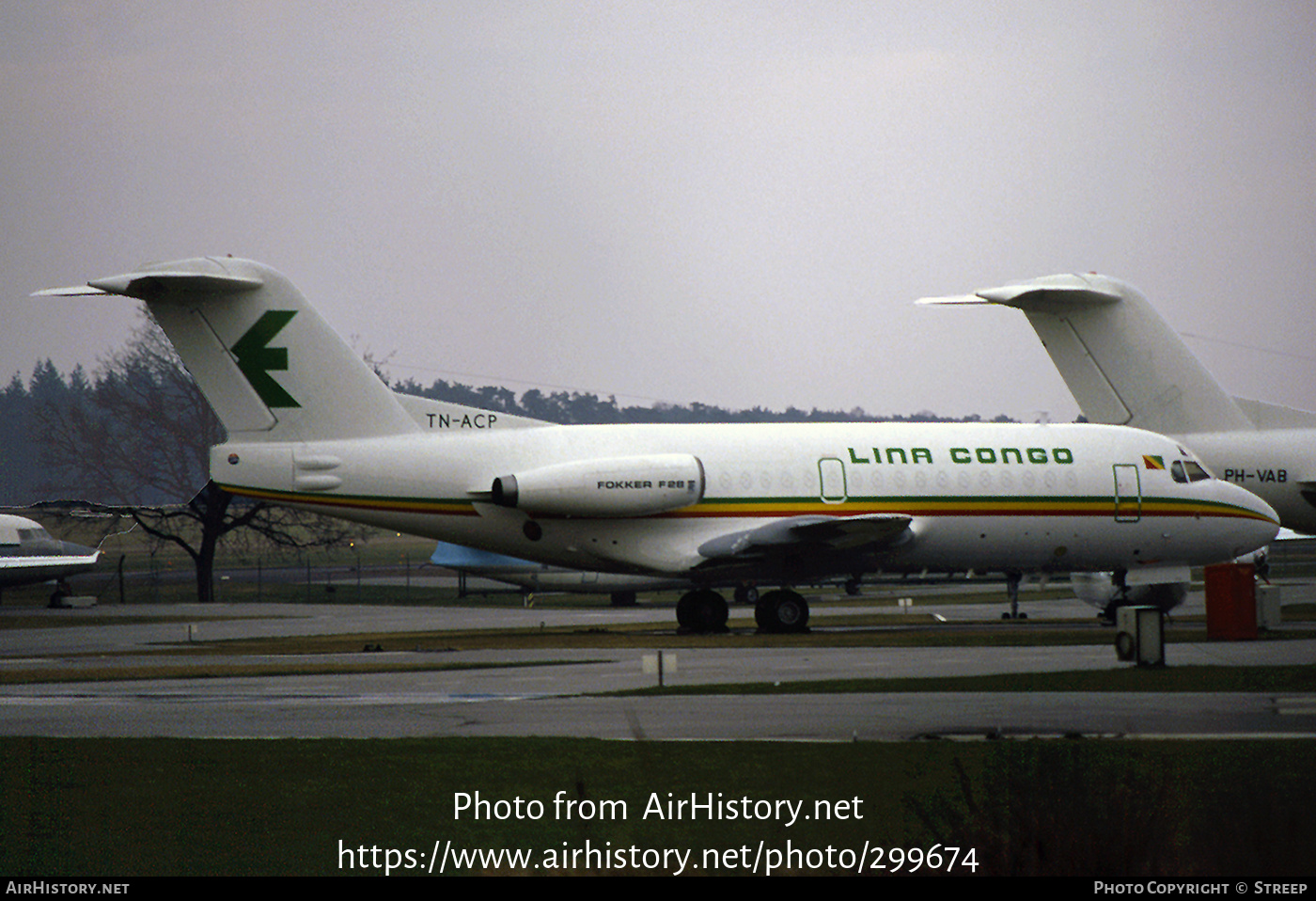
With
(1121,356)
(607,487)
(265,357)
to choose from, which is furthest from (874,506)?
(265,357)

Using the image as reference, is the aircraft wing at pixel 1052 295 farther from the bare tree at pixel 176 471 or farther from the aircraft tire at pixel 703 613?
the bare tree at pixel 176 471

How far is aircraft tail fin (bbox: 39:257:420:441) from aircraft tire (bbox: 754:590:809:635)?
8.72 meters

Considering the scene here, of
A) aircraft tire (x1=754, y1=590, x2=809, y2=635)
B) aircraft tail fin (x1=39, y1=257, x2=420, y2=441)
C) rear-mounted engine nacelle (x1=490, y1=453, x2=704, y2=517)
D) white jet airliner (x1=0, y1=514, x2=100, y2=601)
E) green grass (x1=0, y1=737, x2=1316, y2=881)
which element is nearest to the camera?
green grass (x1=0, y1=737, x2=1316, y2=881)

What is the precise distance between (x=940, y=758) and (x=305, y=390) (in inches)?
856

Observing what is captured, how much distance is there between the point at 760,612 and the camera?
3403 cm

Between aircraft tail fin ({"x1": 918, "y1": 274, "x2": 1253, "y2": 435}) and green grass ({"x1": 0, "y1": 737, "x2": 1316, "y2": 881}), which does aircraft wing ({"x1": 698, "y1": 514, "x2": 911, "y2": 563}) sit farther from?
green grass ({"x1": 0, "y1": 737, "x2": 1316, "y2": 881})

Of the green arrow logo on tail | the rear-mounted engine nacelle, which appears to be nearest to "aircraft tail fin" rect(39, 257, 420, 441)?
the green arrow logo on tail

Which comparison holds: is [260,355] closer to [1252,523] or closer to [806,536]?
[806,536]

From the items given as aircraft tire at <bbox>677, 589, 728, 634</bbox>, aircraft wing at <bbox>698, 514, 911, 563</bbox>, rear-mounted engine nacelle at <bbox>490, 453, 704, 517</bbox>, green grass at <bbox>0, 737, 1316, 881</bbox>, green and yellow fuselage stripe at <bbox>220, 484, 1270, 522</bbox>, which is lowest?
aircraft tire at <bbox>677, 589, 728, 634</bbox>

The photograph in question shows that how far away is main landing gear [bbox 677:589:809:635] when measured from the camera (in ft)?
111

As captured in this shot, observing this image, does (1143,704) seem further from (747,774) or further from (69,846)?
(69,846)

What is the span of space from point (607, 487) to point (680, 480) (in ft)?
4.98

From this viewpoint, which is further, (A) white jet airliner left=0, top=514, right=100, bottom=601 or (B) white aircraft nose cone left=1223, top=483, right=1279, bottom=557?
(A) white jet airliner left=0, top=514, right=100, bottom=601

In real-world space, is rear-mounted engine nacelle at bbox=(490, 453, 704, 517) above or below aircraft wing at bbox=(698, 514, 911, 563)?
above
